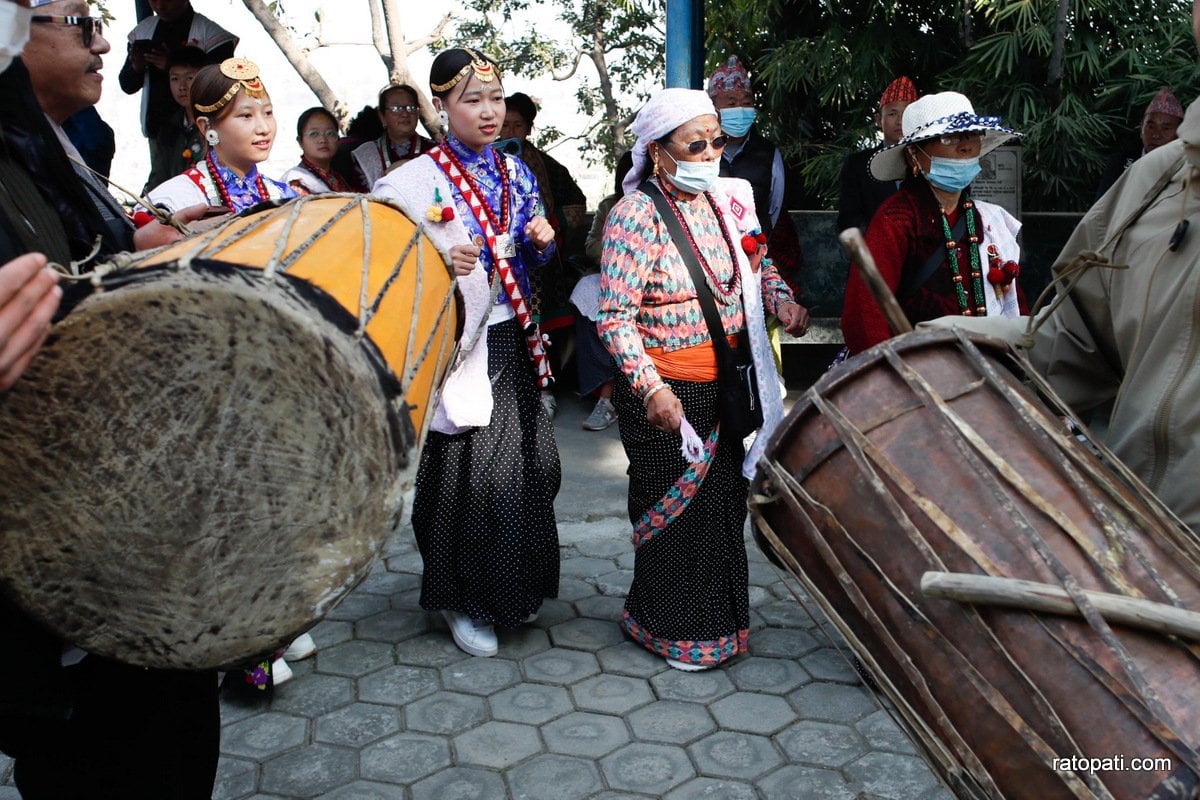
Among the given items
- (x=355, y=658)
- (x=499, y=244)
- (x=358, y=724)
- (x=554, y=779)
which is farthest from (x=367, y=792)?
(x=499, y=244)

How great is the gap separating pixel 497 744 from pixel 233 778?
73cm

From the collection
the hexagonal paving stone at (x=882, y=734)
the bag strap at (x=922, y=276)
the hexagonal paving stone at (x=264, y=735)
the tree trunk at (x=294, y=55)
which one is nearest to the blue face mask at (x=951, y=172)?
the bag strap at (x=922, y=276)

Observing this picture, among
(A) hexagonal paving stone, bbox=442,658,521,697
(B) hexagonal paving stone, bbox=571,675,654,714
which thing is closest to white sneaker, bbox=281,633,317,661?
(A) hexagonal paving stone, bbox=442,658,521,697

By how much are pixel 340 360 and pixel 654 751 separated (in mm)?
1969

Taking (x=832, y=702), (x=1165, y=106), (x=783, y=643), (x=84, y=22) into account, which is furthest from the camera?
(x=1165, y=106)

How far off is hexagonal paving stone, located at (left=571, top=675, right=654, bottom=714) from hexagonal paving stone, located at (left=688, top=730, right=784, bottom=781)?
1.03ft

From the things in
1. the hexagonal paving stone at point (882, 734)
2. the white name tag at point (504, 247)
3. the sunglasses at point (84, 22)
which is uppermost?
the sunglasses at point (84, 22)

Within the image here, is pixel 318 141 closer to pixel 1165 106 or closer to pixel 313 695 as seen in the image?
pixel 313 695

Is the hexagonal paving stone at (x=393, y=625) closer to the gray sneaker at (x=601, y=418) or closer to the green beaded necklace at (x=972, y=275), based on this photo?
the green beaded necklace at (x=972, y=275)

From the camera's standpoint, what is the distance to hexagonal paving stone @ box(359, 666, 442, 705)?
11.6 ft

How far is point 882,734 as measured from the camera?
10.7 ft

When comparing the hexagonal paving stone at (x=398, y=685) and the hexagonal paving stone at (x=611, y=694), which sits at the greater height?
the hexagonal paving stone at (x=398, y=685)

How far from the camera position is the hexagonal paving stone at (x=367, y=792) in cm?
300

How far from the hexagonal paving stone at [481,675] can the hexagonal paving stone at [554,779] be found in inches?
19.2
